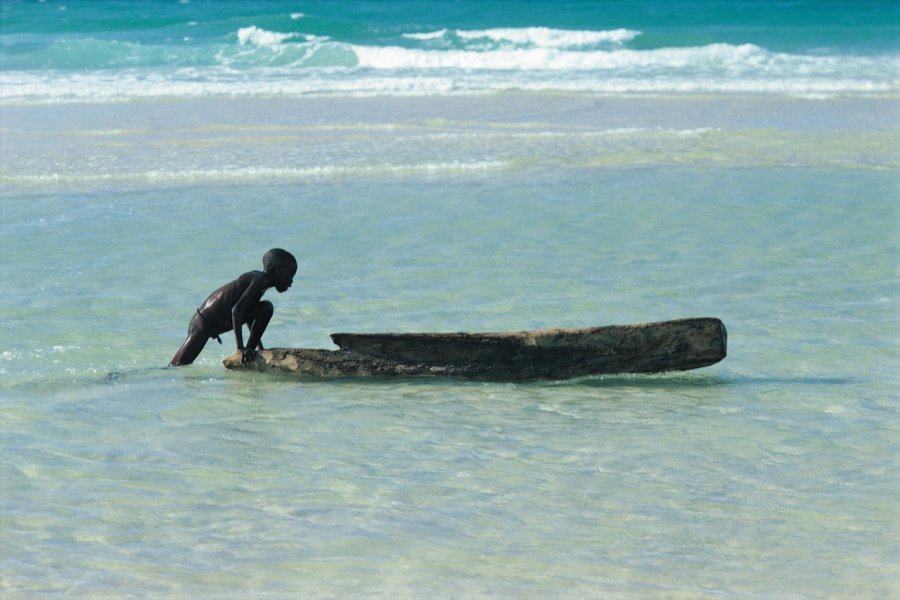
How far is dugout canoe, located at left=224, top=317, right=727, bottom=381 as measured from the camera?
22.5 feet

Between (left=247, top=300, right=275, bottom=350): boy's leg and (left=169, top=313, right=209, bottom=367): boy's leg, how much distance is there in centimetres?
29

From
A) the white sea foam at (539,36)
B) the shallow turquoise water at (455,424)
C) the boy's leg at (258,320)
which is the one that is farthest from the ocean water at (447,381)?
the white sea foam at (539,36)

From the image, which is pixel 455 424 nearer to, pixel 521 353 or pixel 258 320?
pixel 521 353

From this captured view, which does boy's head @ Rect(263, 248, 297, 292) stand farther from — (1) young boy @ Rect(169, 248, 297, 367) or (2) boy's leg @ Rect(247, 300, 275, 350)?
(2) boy's leg @ Rect(247, 300, 275, 350)

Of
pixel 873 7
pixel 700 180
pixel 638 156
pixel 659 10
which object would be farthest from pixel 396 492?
pixel 873 7

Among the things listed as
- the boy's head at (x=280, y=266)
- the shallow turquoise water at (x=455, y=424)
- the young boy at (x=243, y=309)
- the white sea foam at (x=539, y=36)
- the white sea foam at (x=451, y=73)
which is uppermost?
the white sea foam at (x=539, y=36)

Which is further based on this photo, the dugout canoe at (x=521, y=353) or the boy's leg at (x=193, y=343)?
the boy's leg at (x=193, y=343)

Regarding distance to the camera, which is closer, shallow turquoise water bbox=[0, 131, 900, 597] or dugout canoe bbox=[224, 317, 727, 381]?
shallow turquoise water bbox=[0, 131, 900, 597]

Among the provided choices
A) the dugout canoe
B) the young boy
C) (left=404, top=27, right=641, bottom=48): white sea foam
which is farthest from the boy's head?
(left=404, top=27, right=641, bottom=48): white sea foam

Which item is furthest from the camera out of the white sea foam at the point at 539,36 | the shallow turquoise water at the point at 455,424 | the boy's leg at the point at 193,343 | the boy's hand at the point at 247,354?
the white sea foam at the point at 539,36

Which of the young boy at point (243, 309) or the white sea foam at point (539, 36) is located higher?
the white sea foam at point (539, 36)

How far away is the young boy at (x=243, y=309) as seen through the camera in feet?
22.7

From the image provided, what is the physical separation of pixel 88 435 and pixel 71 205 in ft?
23.5

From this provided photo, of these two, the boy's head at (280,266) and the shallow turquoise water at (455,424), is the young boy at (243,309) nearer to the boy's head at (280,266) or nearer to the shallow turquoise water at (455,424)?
the boy's head at (280,266)
